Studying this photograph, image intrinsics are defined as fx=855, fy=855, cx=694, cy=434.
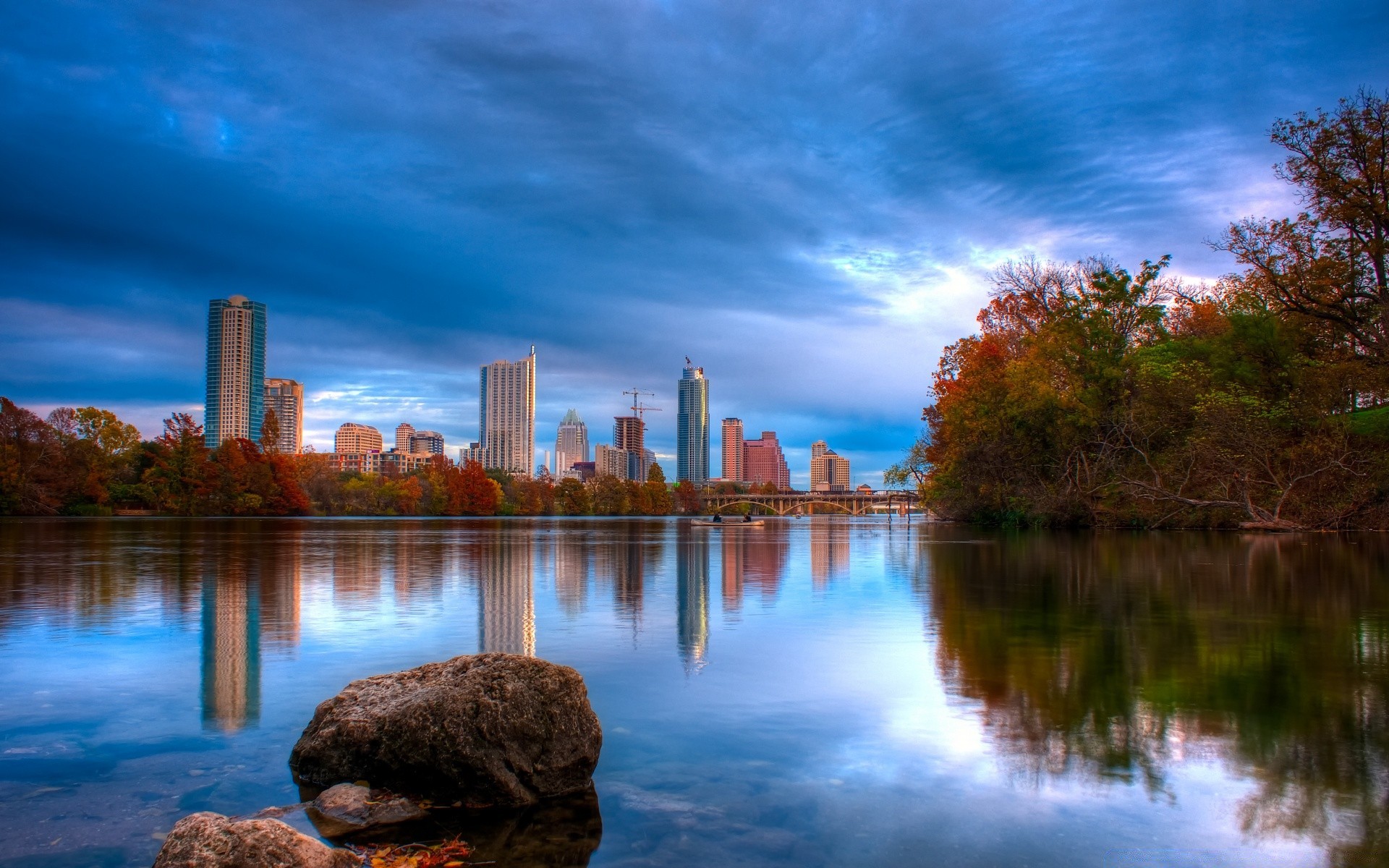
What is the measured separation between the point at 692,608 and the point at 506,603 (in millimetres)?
4021

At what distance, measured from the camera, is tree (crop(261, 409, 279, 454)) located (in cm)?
12731

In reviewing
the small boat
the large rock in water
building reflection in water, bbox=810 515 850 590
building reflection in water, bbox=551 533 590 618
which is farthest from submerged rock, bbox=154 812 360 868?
the small boat

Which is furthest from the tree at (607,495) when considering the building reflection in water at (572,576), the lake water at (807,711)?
the lake water at (807,711)

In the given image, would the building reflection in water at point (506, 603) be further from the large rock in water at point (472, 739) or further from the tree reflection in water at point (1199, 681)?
the tree reflection in water at point (1199, 681)

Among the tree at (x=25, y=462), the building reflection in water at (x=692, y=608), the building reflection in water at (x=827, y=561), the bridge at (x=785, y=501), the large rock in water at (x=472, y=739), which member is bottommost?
the bridge at (x=785, y=501)

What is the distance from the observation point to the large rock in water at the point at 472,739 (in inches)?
254

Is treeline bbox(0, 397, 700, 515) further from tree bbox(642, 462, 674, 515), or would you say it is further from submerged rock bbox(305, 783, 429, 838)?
submerged rock bbox(305, 783, 429, 838)

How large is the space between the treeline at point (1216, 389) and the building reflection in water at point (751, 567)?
2056cm

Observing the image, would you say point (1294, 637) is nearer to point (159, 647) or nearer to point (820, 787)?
point (820, 787)

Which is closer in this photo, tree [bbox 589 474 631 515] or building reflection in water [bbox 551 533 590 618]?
building reflection in water [bbox 551 533 590 618]

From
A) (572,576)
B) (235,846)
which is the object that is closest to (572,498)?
(572,576)

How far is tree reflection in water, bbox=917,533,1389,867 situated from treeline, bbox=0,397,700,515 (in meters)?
101

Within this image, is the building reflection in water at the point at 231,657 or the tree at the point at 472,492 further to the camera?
the tree at the point at 472,492

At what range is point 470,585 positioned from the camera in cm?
2198
